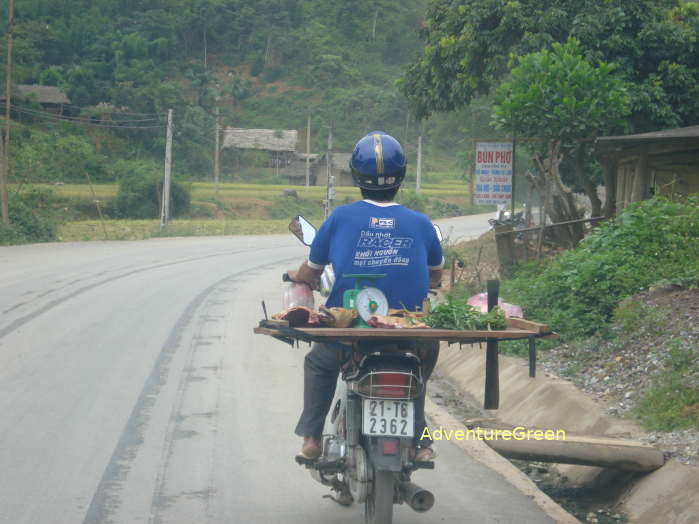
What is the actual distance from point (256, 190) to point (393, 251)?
59200 millimetres

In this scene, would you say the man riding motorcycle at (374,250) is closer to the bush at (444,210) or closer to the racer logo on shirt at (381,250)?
the racer logo on shirt at (381,250)

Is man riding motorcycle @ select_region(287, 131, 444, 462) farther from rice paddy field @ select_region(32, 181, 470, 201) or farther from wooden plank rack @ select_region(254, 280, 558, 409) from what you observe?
rice paddy field @ select_region(32, 181, 470, 201)

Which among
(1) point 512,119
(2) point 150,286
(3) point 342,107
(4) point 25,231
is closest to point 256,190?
(3) point 342,107

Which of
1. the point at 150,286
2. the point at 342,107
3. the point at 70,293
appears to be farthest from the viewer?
the point at 342,107

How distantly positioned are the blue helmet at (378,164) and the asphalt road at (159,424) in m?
1.93

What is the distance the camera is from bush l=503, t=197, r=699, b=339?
363 inches

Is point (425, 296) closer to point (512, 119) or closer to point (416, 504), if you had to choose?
point (416, 504)

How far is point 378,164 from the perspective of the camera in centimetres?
452

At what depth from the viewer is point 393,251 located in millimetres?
4496

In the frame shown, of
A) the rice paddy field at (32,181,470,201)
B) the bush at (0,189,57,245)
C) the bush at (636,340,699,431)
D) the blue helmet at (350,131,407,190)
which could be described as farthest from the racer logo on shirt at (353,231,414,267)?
the rice paddy field at (32,181,470,201)

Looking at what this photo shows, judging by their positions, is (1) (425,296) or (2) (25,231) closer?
(1) (425,296)

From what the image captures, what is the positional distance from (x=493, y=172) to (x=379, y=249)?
11877 millimetres

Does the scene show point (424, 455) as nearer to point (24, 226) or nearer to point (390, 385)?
point (390, 385)

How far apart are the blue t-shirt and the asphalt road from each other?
139 centimetres
